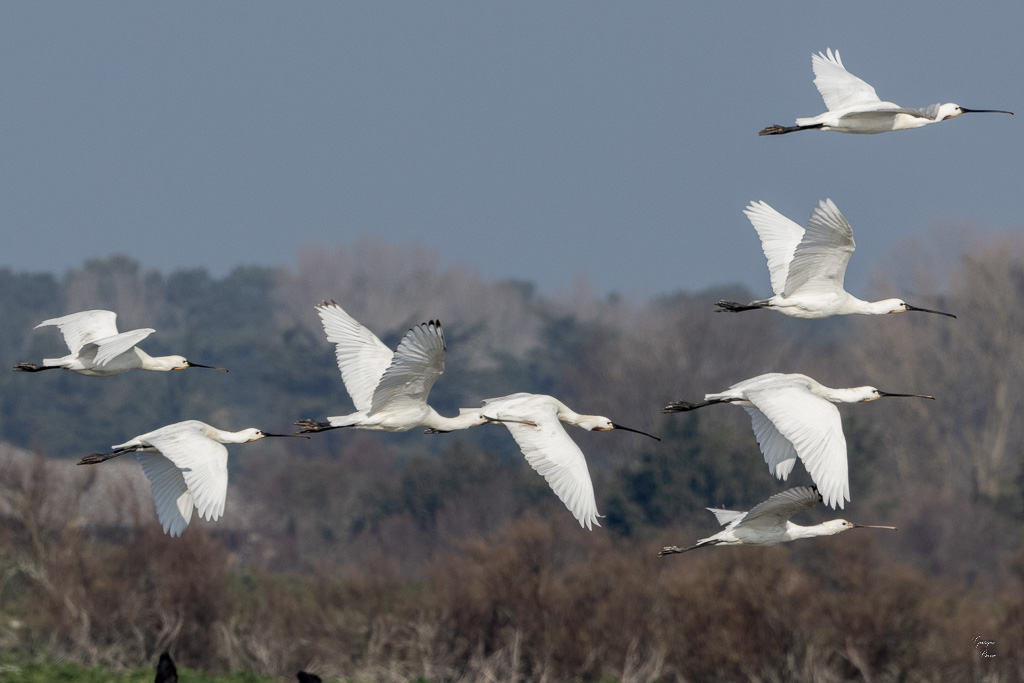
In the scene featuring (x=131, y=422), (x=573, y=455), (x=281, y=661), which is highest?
(x=573, y=455)

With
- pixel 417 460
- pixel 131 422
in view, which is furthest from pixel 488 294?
pixel 417 460

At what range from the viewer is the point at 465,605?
3800 cm

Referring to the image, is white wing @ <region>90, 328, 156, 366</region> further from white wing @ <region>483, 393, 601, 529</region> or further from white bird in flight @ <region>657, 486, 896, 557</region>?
white bird in flight @ <region>657, 486, 896, 557</region>

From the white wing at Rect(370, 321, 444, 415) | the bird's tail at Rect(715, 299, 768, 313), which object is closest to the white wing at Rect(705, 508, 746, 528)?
the bird's tail at Rect(715, 299, 768, 313)

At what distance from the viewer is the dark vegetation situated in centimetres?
3628

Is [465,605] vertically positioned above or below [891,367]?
above

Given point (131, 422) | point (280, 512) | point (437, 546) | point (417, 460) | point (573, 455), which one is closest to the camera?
point (573, 455)

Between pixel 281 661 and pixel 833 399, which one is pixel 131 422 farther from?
pixel 833 399

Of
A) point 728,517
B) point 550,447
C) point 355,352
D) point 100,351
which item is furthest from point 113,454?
point 728,517

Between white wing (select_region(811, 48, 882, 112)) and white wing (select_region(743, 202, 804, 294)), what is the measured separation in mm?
1742

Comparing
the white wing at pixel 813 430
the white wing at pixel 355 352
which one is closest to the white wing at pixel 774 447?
the white wing at pixel 813 430

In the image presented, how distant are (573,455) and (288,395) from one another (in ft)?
300

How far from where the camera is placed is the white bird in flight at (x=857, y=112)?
16922 millimetres

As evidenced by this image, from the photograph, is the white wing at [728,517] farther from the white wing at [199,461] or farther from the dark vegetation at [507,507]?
the dark vegetation at [507,507]
